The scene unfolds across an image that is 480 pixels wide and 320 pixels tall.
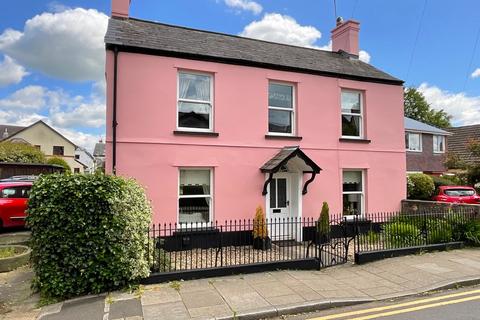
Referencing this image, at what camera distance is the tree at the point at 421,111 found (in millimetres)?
54906

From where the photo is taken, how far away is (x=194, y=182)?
10.7m

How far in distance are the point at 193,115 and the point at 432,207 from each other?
932 centimetres

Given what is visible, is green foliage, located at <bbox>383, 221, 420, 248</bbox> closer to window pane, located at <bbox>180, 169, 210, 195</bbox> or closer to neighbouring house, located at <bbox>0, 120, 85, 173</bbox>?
window pane, located at <bbox>180, 169, 210, 195</bbox>

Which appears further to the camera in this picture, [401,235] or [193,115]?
[193,115]

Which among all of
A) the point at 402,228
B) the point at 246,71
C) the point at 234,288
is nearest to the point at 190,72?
the point at 246,71

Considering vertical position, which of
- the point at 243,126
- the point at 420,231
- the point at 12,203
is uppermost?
the point at 243,126

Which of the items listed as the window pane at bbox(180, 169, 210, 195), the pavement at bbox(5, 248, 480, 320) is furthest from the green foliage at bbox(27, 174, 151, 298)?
the window pane at bbox(180, 169, 210, 195)

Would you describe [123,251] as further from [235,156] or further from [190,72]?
[190,72]

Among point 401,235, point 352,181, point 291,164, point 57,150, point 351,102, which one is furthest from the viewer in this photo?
point 57,150

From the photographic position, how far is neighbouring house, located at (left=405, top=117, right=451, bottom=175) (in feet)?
97.2

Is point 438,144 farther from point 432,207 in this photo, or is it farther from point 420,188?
point 432,207

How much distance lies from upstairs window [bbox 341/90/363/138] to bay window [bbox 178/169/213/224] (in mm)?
5652

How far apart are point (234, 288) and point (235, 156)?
495 cm

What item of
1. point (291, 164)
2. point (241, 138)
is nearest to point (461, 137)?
point (291, 164)
